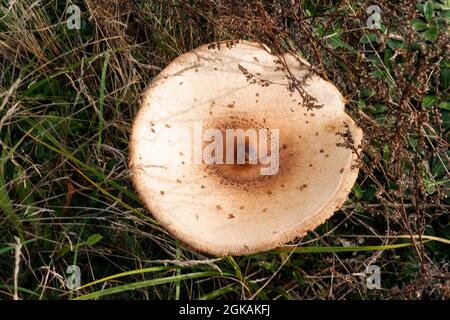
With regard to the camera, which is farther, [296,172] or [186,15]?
[186,15]

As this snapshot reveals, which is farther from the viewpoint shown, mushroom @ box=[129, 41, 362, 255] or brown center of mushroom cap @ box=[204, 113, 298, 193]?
brown center of mushroom cap @ box=[204, 113, 298, 193]

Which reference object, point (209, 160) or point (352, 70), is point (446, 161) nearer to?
point (352, 70)

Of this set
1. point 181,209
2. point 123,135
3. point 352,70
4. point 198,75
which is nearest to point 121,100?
point 123,135

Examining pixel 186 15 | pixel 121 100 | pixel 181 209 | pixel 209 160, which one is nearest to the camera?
pixel 181 209

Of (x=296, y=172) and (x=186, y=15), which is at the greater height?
(x=186, y=15)

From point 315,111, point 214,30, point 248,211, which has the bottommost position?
point 248,211

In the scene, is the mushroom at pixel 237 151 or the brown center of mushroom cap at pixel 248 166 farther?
the brown center of mushroom cap at pixel 248 166

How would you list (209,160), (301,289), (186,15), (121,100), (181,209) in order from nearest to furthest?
(181,209) < (209,160) < (301,289) < (121,100) < (186,15)
